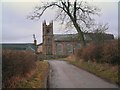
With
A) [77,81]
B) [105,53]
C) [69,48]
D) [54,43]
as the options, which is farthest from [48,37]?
[77,81]

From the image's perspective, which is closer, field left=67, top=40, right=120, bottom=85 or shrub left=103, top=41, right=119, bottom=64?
field left=67, top=40, right=120, bottom=85

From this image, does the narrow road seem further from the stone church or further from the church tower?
the stone church

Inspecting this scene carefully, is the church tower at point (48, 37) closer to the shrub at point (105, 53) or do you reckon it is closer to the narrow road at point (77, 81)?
the shrub at point (105, 53)

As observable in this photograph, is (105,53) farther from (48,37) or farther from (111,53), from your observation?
(48,37)

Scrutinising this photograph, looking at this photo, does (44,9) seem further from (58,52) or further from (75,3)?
(58,52)

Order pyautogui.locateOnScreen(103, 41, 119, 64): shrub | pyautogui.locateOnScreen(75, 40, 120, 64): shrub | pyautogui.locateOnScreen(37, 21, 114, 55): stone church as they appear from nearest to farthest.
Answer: pyautogui.locateOnScreen(103, 41, 119, 64): shrub
pyautogui.locateOnScreen(75, 40, 120, 64): shrub
pyautogui.locateOnScreen(37, 21, 114, 55): stone church

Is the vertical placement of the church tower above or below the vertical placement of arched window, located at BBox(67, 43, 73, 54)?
above

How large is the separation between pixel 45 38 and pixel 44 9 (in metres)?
61.2

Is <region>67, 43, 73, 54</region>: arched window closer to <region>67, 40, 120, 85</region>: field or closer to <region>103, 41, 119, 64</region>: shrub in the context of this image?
<region>67, 40, 120, 85</region>: field

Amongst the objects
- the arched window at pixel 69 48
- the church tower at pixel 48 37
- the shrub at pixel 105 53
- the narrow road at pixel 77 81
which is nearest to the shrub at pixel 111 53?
the shrub at pixel 105 53

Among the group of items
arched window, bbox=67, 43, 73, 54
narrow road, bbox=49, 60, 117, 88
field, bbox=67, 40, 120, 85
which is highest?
field, bbox=67, 40, 120, 85

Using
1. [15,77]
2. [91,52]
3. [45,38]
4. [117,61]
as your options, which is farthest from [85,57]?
[45,38]

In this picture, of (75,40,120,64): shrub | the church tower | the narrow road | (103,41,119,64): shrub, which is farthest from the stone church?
the narrow road

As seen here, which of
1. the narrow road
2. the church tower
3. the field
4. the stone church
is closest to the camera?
the narrow road
